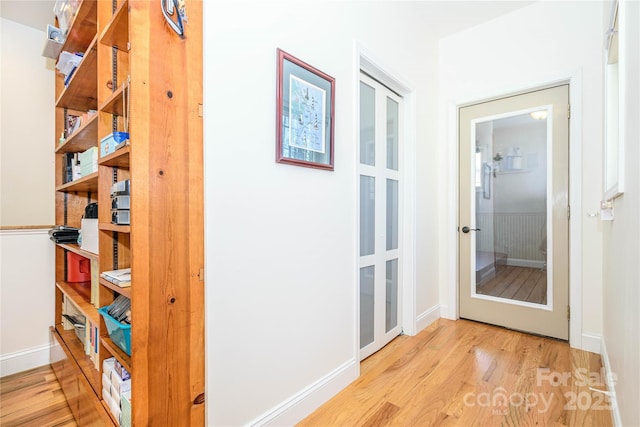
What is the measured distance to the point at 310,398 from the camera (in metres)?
1.57

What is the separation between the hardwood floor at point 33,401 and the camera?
5.21ft

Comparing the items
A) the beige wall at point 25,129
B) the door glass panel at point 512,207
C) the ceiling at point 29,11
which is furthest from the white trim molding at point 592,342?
the ceiling at point 29,11

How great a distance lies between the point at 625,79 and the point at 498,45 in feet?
5.96

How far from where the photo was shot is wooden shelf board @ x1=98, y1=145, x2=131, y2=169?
1.03m

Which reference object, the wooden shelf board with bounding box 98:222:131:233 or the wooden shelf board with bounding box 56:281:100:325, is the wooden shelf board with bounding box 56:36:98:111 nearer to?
the wooden shelf board with bounding box 98:222:131:233

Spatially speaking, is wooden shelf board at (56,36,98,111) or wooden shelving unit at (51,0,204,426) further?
wooden shelf board at (56,36,98,111)

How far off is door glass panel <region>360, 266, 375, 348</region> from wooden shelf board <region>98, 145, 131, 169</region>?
61.3 inches

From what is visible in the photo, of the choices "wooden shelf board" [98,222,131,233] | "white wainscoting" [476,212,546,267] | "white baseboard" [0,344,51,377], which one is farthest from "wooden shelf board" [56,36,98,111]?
"white wainscoting" [476,212,546,267]

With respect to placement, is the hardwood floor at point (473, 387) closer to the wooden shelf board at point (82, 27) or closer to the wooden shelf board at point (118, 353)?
the wooden shelf board at point (118, 353)

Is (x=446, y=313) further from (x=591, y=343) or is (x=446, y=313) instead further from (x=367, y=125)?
(x=367, y=125)

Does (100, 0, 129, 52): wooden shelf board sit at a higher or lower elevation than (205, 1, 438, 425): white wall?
higher

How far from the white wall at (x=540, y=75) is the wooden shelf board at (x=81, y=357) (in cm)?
284

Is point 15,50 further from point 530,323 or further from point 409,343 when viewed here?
point 530,323

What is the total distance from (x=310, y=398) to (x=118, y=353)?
0.96m
